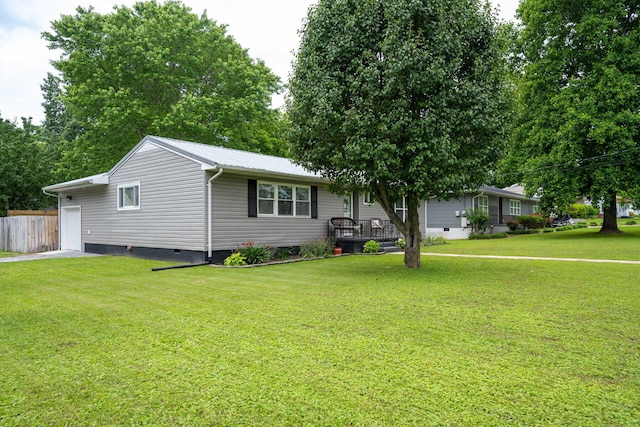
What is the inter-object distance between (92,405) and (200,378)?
0.78 meters

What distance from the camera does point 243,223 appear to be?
507 inches

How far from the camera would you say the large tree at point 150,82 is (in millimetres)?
22250

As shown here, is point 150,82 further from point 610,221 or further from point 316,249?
point 610,221

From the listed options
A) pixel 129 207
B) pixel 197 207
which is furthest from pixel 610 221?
pixel 129 207

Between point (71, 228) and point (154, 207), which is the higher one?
point (154, 207)

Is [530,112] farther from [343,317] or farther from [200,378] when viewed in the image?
[200,378]

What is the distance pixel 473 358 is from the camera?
12.4 ft

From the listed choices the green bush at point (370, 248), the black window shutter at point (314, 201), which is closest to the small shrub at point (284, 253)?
the black window shutter at point (314, 201)

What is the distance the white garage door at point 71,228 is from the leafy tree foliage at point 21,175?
5824 millimetres

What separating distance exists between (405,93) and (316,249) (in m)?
6.85

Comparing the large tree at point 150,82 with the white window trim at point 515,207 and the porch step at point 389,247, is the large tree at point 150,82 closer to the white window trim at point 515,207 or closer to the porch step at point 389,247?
the porch step at point 389,247

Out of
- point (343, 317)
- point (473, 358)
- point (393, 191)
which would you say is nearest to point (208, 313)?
point (343, 317)

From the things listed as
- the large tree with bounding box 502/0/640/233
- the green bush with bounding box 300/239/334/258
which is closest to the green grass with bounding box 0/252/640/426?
the green bush with bounding box 300/239/334/258

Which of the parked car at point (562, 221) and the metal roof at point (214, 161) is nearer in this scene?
the metal roof at point (214, 161)
